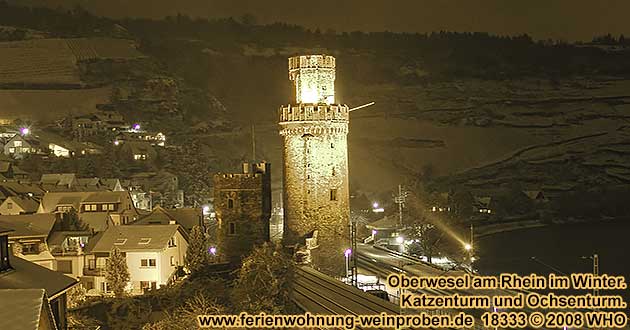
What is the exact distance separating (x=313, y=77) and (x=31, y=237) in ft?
40.4

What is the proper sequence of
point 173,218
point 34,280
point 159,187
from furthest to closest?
point 159,187, point 173,218, point 34,280

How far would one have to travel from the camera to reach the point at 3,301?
9.72 m

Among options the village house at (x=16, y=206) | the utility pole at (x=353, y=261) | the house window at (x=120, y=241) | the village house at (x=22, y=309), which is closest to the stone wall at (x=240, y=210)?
the utility pole at (x=353, y=261)

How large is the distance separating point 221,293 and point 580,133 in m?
111

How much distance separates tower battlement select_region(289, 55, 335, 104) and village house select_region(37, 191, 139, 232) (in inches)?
514

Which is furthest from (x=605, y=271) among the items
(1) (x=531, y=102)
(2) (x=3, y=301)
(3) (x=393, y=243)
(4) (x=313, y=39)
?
(4) (x=313, y=39)

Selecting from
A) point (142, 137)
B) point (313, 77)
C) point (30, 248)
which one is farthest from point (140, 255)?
point (142, 137)

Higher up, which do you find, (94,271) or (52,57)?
(52,57)

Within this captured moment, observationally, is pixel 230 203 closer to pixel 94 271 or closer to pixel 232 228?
pixel 232 228

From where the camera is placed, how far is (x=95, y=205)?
36156 mm

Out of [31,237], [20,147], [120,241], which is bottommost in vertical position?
[120,241]

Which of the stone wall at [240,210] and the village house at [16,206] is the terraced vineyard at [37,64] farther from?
the stone wall at [240,210]

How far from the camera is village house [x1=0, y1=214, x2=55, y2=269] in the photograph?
28.3m

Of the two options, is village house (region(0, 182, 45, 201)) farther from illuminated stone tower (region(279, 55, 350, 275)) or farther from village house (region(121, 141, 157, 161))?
illuminated stone tower (region(279, 55, 350, 275))
